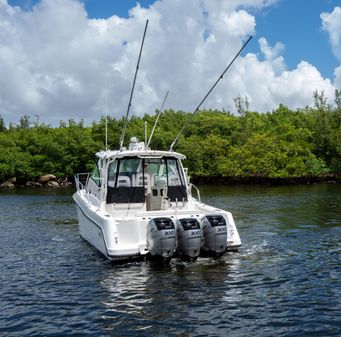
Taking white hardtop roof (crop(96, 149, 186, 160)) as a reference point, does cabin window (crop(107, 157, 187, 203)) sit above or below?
below

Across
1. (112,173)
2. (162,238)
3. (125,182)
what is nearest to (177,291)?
(162,238)

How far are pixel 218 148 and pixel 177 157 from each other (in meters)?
58.9

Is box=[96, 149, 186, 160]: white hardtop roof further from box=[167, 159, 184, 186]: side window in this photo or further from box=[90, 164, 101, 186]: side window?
box=[90, 164, 101, 186]: side window

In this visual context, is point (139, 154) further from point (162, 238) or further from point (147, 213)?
point (162, 238)

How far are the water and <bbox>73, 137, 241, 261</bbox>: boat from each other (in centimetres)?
63

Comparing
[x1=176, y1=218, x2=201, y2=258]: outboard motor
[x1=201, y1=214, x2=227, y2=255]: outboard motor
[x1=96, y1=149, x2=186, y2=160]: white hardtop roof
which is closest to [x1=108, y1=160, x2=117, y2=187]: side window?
[x1=96, y1=149, x2=186, y2=160]: white hardtop roof

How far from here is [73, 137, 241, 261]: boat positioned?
47.8 ft

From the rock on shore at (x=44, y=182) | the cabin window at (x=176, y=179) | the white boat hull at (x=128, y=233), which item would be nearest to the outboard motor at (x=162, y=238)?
the white boat hull at (x=128, y=233)

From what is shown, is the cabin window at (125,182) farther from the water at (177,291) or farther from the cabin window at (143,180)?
the water at (177,291)

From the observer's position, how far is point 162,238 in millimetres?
14203

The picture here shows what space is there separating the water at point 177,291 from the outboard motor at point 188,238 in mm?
509

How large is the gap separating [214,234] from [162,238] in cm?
176

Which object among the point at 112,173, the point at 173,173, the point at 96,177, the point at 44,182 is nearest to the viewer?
the point at 112,173

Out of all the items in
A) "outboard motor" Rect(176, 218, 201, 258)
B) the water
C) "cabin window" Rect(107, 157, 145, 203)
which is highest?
"cabin window" Rect(107, 157, 145, 203)
